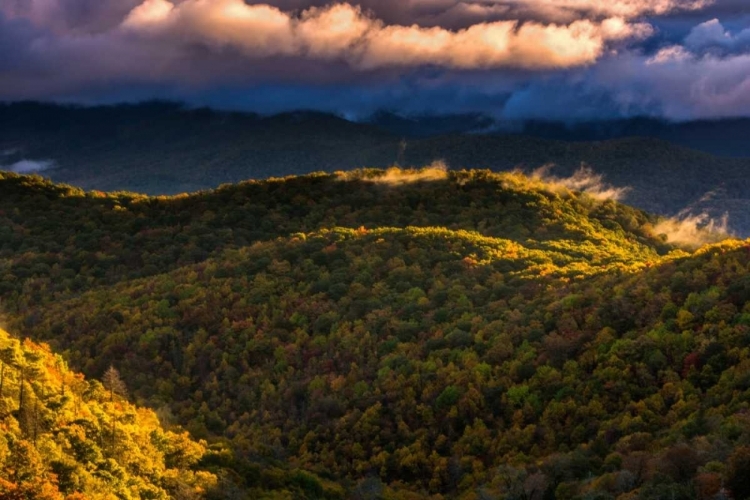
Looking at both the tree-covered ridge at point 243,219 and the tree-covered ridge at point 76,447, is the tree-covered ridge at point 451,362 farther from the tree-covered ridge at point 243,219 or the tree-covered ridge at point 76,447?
the tree-covered ridge at point 243,219

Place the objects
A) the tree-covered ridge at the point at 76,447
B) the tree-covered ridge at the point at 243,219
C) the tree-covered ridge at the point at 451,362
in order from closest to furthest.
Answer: the tree-covered ridge at the point at 76,447 < the tree-covered ridge at the point at 451,362 < the tree-covered ridge at the point at 243,219

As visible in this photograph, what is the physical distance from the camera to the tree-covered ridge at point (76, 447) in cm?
4847

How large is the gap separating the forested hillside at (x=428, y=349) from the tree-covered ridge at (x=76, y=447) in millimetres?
4705

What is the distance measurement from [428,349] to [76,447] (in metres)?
48.8

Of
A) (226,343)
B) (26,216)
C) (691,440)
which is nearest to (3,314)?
(226,343)

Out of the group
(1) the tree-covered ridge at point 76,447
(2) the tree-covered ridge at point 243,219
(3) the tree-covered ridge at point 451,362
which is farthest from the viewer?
(2) the tree-covered ridge at point 243,219

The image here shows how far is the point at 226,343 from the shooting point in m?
111

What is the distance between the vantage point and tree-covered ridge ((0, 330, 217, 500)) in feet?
159

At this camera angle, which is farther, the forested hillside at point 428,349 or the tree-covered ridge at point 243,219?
the tree-covered ridge at point 243,219

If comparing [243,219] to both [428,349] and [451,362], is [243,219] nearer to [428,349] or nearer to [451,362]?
[428,349]

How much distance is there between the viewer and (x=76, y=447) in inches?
2133

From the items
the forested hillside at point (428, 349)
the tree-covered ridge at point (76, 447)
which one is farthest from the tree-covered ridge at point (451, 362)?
the tree-covered ridge at point (76, 447)

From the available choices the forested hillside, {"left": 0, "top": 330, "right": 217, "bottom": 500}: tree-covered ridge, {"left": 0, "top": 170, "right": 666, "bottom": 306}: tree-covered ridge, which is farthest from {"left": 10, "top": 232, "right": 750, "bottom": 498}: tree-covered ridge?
{"left": 0, "top": 170, "right": 666, "bottom": 306}: tree-covered ridge

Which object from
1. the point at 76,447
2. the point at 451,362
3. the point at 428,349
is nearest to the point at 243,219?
the point at 428,349
